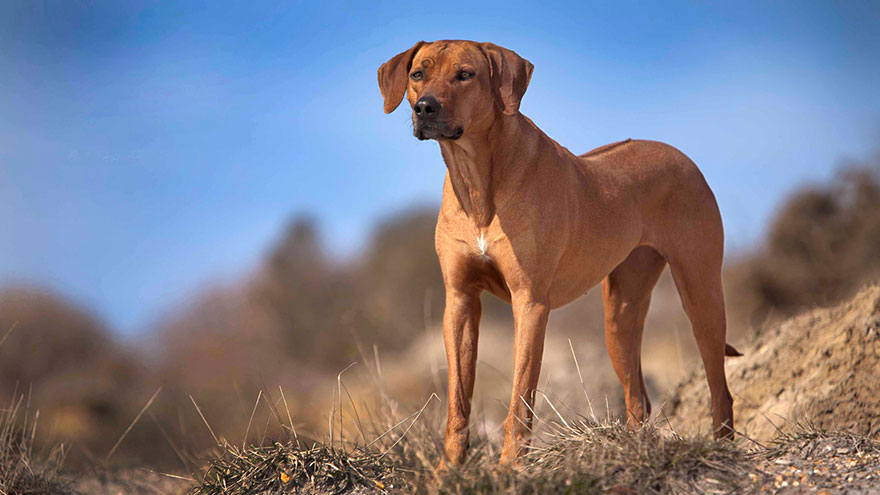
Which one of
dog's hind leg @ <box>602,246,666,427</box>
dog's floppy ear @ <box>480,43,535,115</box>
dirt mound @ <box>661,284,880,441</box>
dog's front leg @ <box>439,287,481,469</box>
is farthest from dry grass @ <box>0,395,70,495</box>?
dirt mound @ <box>661,284,880,441</box>

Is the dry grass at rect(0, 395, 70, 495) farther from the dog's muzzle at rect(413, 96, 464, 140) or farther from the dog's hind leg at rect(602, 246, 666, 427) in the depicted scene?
the dog's hind leg at rect(602, 246, 666, 427)

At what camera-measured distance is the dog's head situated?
4.47m

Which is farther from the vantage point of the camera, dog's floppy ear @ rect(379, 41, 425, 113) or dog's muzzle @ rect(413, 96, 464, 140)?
dog's floppy ear @ rect(379, 41, 425, 113)

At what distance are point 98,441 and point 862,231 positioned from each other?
1487 cm

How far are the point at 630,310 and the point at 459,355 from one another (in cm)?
205

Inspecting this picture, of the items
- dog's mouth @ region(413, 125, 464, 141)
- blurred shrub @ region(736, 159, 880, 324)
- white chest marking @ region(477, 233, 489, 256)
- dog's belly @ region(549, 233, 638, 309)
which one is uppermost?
dog's mouth @ region(413, 125, 464, 141)

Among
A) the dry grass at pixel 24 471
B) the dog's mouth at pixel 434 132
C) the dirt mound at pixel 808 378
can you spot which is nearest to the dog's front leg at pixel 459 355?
the dog's mouth at pixel 434 132

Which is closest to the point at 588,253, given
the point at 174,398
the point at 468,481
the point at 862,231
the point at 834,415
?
the point at 468,481

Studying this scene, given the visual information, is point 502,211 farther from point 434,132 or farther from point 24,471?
point 24,471

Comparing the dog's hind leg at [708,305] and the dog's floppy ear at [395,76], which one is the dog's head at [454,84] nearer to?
the dog's floppy ear at [395,76]

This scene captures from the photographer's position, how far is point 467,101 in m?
4.63

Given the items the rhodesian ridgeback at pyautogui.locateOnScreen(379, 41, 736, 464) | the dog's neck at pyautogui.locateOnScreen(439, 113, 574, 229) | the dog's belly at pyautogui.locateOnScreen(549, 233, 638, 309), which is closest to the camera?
the rhodesian ridgeback at pyautogui.locateOnScreen(379, 41, 736, 464)

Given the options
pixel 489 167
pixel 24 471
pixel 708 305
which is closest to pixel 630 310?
pixel 708 305

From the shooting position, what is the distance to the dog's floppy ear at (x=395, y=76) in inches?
195
